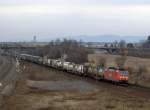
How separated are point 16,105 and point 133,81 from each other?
34019mm

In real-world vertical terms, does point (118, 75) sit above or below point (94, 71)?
above

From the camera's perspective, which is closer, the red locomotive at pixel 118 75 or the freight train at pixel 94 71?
the red locomotive at pixel 118 75

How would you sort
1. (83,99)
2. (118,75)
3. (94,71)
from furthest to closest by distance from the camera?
(94,71), (118,75), (83,99)

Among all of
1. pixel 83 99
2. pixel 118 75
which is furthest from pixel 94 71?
pixel 83 99

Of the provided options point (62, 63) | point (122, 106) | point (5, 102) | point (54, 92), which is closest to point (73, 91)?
point (54, 92)

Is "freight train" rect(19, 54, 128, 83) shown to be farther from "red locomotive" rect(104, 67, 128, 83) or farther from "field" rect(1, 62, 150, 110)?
"field" rect(1, 62, 150, 110)

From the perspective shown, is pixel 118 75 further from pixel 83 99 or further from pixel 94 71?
pixel 94 71

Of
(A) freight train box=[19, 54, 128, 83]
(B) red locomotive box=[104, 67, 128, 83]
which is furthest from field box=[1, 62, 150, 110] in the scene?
(A) freight train box=[19, 54, 128, 83]

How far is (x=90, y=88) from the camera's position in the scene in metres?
70.7

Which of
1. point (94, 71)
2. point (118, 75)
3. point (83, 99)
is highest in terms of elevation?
point (118, 75)

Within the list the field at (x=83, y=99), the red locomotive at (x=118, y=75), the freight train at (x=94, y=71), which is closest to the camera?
the field at (x=83, y=99)

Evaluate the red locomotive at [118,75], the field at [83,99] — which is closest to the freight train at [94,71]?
the red locomotive at [118,75]

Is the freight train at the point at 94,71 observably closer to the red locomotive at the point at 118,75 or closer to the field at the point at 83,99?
the red locomotive at the point at 118,75

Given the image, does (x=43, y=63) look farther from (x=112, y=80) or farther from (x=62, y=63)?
(x=112, y=80)
